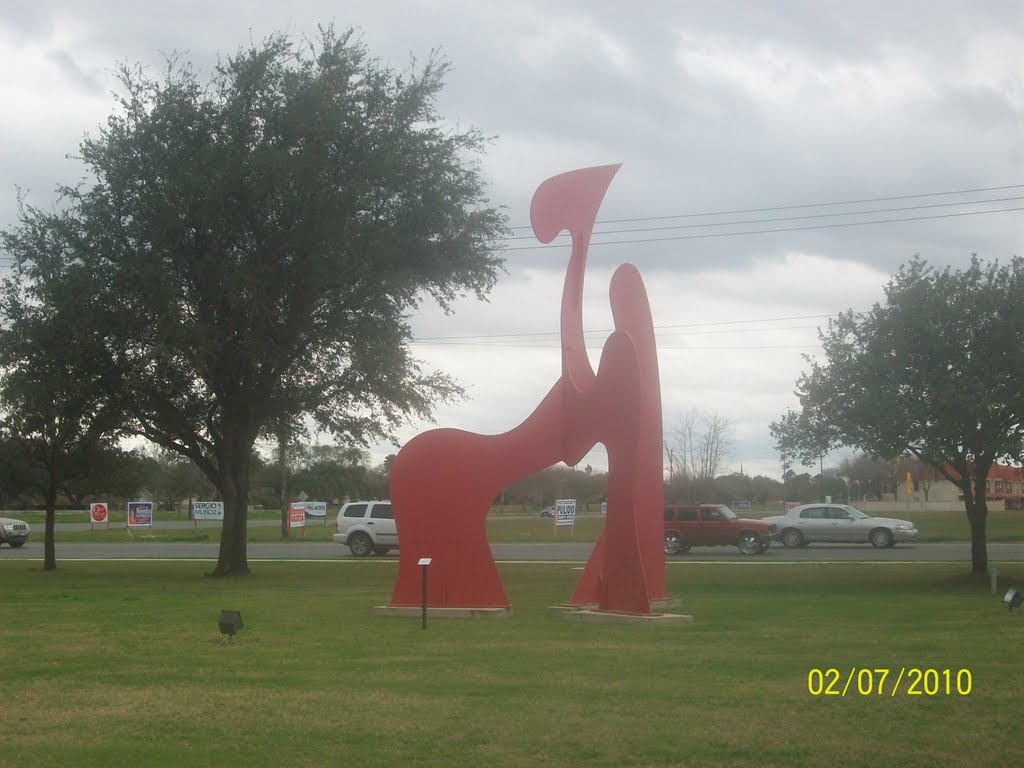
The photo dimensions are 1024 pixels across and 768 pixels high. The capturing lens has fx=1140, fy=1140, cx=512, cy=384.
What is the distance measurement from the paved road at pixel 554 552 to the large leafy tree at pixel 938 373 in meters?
8.80

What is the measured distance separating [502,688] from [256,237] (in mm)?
17682

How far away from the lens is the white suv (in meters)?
36.1

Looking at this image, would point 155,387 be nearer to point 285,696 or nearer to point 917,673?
point 285,696

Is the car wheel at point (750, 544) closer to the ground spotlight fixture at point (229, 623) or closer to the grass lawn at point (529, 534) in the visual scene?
the grass lawn at point (529, 534)

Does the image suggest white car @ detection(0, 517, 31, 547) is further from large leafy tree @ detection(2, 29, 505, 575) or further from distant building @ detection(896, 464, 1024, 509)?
distant building @ detection(896, 464, 1024, 509)

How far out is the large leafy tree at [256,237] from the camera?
2428cm

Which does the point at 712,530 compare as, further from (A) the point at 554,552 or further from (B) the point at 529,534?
(B) the point at 529,534

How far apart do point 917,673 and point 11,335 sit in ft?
68.1

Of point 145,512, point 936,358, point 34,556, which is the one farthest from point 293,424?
point 145,512

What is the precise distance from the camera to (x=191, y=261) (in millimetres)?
25188

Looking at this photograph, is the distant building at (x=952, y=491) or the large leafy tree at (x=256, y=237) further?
the distant building at (x=952, y=491)

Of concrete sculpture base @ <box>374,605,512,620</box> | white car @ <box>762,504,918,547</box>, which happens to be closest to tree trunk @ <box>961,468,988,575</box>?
concrete sculpture base @ <box>374,605,512,620</box>

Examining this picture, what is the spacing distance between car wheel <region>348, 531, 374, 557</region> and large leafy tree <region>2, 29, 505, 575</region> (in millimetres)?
9670
